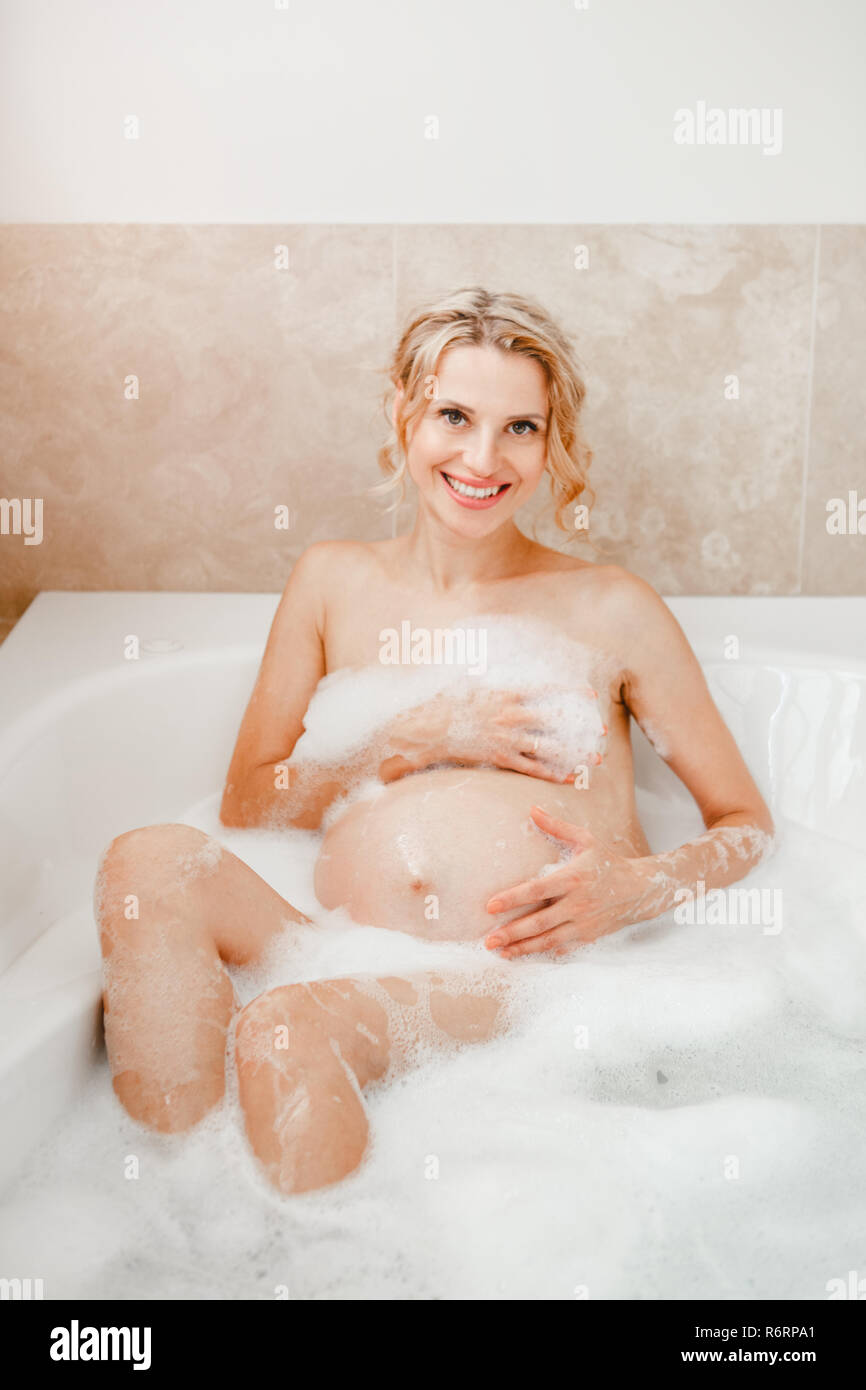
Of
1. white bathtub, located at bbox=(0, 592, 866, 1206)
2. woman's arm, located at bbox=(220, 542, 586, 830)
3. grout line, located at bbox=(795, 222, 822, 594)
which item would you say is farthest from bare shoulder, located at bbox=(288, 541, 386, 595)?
grout line, located at bbox=(795, 222, 822, 594)

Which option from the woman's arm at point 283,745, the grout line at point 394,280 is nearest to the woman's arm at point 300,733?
the woman's arm at point 283,745

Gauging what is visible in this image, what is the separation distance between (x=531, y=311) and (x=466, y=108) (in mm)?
523

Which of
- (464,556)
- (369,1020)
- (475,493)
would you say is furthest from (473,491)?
(369,1020)

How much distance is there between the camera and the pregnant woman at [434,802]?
1.13 metres

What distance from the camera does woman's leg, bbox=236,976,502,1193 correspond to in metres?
1.04

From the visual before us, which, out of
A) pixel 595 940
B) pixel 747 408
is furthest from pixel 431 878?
pixel 747 408

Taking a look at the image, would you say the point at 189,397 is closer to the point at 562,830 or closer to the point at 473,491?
the point at 473,491

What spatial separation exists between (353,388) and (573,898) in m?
0.93

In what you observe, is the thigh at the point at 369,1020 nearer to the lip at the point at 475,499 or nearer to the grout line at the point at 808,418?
the lip at the point at 475,499

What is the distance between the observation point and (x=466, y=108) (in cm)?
178

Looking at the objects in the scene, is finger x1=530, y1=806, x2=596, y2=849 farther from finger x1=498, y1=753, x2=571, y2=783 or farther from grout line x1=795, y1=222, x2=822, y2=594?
grout line x1=795, y1=222, x2=822, y2=594

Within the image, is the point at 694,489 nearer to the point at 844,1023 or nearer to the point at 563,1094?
the point at 844,1023

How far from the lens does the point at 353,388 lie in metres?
1.89

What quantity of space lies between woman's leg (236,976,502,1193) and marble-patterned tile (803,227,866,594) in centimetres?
107
